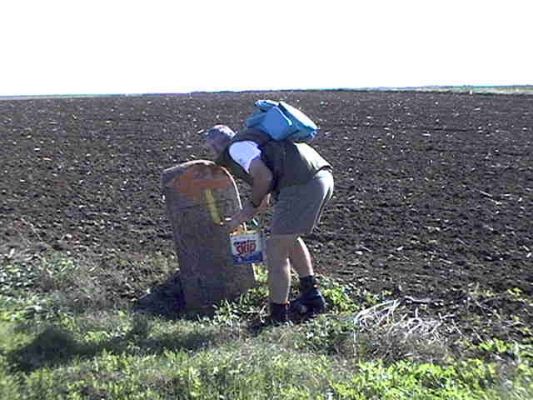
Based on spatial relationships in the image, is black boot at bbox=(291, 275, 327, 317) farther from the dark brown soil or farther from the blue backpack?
the blue backpack

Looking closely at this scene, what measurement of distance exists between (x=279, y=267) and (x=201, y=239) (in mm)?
898

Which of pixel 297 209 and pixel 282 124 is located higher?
pixel 282 124

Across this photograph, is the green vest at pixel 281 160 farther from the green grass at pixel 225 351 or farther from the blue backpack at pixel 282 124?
the green grass at pixel 225 351

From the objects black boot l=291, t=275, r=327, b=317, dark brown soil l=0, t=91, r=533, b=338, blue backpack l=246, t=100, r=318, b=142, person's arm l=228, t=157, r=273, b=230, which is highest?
blue backpack l=246, t=100, r=318, b=142

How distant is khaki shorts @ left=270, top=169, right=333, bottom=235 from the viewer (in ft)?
21.4

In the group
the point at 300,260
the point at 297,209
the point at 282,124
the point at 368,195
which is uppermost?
the point at 282,124

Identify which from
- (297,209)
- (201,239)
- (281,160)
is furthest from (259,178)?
(201,239)

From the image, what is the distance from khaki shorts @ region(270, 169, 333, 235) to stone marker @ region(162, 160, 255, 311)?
2.54ft

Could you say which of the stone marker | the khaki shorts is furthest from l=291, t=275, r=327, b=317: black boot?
the stone marker

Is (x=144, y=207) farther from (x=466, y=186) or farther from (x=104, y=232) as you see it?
(x=466, y=186)

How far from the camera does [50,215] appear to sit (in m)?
10.1

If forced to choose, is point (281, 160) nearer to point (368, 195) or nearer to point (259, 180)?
point (259, 180)

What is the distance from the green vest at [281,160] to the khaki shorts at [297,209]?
53mm

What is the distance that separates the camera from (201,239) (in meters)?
7.23
